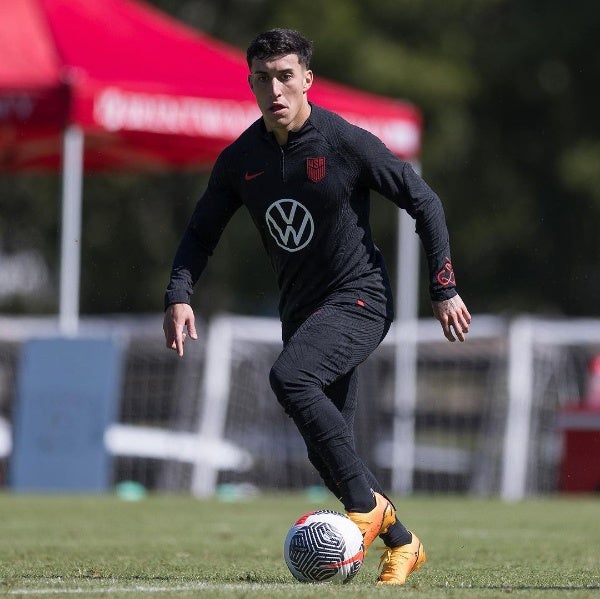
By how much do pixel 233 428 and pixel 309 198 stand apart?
952cm

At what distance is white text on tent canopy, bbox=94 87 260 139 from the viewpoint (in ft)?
46.3

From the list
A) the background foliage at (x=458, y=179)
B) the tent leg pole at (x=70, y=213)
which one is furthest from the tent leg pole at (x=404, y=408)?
the background foliage at (x=458, y=179)

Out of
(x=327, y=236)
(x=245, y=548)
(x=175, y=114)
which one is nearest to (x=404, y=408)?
(x=175, y=114)

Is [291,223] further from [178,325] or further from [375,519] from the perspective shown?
[375,519]

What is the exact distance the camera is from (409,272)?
680 inches

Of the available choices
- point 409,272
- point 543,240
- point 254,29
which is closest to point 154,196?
point 254,29

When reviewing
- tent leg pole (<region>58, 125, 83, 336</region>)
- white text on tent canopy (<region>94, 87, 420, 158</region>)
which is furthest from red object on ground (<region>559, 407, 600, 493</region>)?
tent leg pole (<region>58, 125, 83, 336</region>)

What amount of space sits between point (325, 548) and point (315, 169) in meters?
1.39

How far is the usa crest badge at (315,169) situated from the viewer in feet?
19.4

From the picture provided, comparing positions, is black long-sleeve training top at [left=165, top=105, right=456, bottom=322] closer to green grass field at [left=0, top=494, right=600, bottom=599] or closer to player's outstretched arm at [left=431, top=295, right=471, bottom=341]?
player's outstretched arm at [left=431, top=295, right=471, bottom=341]

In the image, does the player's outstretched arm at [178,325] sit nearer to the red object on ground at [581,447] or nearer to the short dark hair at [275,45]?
the short dark hair at [275,45]

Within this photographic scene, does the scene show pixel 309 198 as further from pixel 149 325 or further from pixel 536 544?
pixel 149 325

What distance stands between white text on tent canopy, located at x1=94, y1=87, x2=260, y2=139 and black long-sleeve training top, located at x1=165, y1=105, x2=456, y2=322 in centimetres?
819

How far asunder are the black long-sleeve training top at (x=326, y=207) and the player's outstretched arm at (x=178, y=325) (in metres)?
0.05
